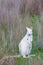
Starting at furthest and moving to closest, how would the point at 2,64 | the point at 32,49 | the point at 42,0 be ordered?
the point at 42,0
the point at 32,49
the point at 2,64

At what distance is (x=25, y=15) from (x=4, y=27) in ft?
0.76

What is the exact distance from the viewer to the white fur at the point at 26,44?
1.69 meters

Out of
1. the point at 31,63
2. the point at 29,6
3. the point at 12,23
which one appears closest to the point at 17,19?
the point at 12,23

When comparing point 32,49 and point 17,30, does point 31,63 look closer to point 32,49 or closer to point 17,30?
point 32,49

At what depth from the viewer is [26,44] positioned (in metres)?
1.71

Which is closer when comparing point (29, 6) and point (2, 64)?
point (2, 64)

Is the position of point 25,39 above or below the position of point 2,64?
above

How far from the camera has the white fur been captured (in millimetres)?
1693

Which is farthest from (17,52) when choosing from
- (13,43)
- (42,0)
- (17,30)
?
(42,0)

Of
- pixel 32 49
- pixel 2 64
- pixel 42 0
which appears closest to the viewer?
pixel 2 64

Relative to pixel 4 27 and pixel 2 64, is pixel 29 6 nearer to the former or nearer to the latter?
pixel 4 27

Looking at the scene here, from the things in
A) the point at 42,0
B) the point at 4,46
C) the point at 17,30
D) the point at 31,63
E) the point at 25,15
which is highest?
the point at 42,0

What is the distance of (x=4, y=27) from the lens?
72.9 inches

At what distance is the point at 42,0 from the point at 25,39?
1.56 feet
